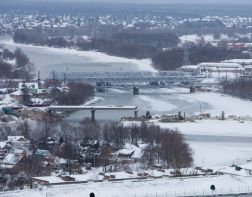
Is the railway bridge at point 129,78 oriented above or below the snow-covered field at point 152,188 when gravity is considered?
below

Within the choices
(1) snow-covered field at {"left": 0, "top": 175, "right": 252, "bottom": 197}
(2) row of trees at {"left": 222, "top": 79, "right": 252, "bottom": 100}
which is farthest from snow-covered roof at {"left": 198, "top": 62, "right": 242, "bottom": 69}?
(1) snow-covered field at {"left": 0, "top": 175, "right": 252, "bottom": 197}

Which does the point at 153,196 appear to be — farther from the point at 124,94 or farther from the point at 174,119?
the point at 124,94

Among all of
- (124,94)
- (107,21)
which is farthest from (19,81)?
(107,21)

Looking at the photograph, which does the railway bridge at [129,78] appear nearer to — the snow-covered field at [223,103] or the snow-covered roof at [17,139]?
the snow-covered field at [223,103]

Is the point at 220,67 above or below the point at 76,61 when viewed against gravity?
above

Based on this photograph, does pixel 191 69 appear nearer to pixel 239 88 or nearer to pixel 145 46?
pixel 239 88

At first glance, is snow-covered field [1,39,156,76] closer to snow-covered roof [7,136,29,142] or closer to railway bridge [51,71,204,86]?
railway bridge [51,71,204,86]

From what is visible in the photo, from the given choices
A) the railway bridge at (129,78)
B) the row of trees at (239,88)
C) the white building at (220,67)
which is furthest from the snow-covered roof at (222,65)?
the row of trees at (239,88)

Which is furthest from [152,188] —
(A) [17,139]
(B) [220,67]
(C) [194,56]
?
(C) [194,56]
